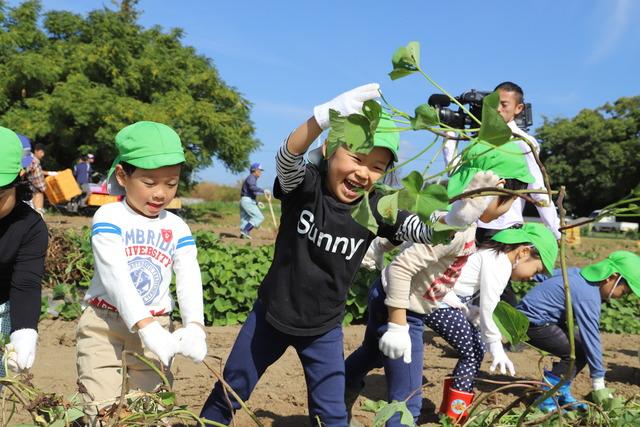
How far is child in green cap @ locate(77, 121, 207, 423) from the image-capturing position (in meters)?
2.05

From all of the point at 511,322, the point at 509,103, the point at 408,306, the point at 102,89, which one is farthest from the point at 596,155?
the point at 511,322

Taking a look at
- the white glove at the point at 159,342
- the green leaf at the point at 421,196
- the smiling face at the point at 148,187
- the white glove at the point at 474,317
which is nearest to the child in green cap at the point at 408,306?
the white glove at the point at 474,317

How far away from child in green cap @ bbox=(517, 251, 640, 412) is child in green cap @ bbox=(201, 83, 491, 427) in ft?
5.41

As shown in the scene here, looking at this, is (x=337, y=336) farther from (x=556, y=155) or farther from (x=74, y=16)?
(x=556, y=155)

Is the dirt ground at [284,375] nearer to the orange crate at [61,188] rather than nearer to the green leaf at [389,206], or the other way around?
the green leaf at [389,206]

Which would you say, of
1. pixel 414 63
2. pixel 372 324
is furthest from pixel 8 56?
pixel 414 63

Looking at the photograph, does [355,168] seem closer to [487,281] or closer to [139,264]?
[139,264]

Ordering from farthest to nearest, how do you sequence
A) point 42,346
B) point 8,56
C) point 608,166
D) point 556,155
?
point 556,155 < point 608,166 < point 8,56 < point 42,346

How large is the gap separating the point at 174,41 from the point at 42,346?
18501 millimetres

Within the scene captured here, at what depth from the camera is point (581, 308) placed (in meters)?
3.54

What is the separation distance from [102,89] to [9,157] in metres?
16.0

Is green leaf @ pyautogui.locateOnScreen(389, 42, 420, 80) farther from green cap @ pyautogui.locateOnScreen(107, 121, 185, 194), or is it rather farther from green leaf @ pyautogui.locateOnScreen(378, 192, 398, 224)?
green cap @ pyautogui.locateOnScreen(107, 121, 185, 194)

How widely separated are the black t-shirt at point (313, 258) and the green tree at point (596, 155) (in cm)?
2817

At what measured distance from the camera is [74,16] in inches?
755
